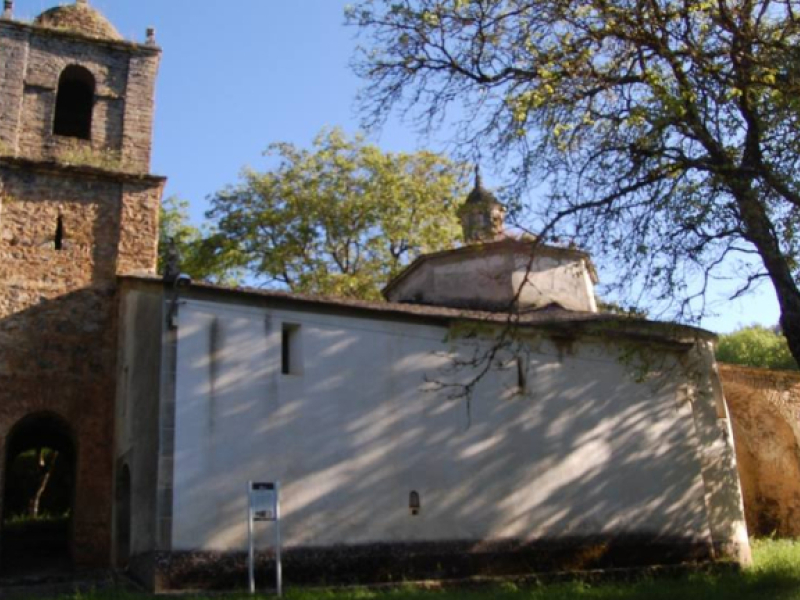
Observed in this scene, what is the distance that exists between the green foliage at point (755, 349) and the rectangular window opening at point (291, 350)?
28229 millimetres

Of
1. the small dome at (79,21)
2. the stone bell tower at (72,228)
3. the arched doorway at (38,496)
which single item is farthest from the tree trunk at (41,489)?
the small dome at (79,21)

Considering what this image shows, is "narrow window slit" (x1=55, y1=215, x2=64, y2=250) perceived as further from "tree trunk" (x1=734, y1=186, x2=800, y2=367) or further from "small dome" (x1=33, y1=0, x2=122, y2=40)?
"tree trunk" (x1=734, y1=186, x2=800, y2=367)

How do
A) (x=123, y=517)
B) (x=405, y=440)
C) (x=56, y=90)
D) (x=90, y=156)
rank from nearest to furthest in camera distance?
(x=405, y=440)
(x=123, y=517)
(x=90, y=156)
(x=56, y=90)

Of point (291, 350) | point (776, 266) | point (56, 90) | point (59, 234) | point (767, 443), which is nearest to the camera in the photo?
point (776, 266)

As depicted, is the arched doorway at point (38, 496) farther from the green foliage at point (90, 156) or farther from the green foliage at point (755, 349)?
the green foliage at point (755, 349)

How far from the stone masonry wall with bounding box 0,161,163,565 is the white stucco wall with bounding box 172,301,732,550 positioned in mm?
3931

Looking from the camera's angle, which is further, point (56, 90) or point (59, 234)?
point (56, 90)

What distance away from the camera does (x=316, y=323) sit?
14.1 m

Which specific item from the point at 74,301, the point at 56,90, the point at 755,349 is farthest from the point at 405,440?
the point at 755,349

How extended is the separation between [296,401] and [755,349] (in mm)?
32241

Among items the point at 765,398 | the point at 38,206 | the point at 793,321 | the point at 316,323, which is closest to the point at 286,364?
the point at 316,323

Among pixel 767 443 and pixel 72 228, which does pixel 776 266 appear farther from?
pixel 767 443

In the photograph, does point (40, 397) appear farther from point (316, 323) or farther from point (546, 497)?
point (546, 497)

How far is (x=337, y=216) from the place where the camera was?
26969mm
